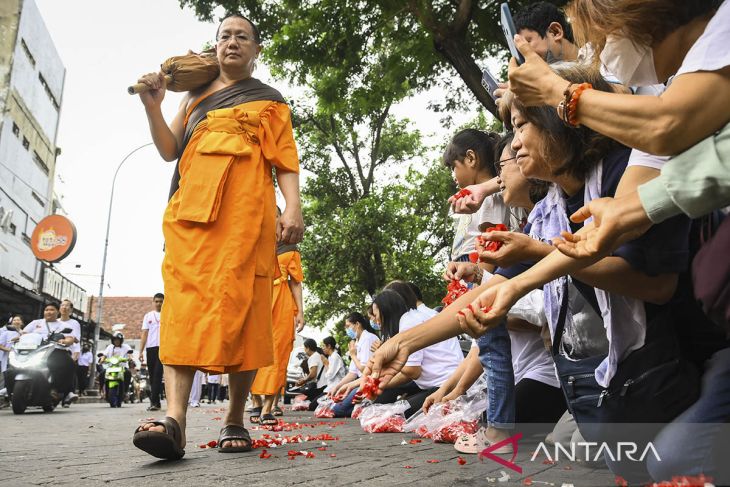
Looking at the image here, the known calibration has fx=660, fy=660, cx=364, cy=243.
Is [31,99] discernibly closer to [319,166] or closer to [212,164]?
[319,166]

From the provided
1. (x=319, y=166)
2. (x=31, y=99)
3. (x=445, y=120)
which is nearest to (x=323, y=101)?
(x=445, y=120)

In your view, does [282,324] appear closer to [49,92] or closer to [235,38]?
[235,38]

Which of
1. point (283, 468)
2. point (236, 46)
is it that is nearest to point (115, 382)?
point (236, 46)

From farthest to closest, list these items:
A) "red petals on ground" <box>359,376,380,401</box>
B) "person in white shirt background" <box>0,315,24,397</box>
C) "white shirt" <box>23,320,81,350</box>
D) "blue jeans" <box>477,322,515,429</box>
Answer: "person in white shirt background" <box>0,315,24,397</box> < "white shirt" <box>23,320,81,350</box> < "blue jeans" <box>477,322,515,429</box> < "red petals on ground" <box>359,376,380,401</box>

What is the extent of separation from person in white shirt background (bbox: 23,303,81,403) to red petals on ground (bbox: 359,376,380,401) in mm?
9169

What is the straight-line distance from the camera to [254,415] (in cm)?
676

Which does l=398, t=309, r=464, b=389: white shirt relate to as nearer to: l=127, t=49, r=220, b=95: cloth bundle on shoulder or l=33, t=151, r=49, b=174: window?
l=127, t=49, r=220, b=95: cloth bundle on shoulder

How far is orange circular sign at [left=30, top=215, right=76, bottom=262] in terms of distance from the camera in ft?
69.4

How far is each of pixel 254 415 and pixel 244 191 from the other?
386cm

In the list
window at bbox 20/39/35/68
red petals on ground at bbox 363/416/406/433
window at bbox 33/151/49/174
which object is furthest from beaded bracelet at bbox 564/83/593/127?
window at bbox 33/151/49/174

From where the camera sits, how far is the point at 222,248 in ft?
11.0

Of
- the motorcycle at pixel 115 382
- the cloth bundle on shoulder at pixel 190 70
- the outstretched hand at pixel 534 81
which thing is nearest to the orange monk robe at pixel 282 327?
the cloth bundle on shoulder at pixel 190 70

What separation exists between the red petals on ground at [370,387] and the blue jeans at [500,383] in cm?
132

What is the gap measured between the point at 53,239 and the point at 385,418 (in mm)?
19454
